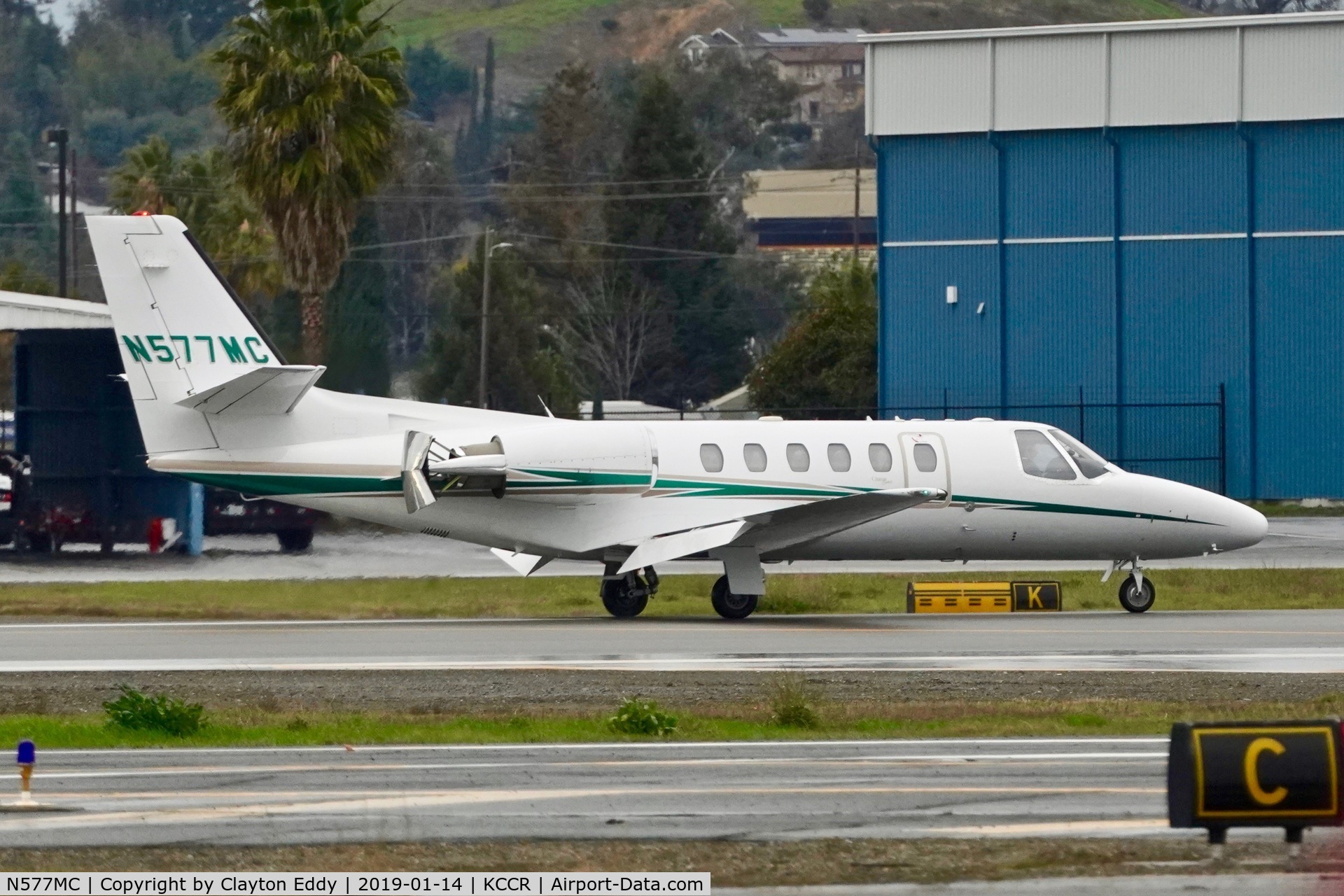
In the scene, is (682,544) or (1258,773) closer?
(1258,773)

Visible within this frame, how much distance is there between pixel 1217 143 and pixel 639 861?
39.4m

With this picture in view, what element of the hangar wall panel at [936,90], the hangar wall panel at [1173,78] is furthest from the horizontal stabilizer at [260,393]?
the hangar wall panel at [1173,78]

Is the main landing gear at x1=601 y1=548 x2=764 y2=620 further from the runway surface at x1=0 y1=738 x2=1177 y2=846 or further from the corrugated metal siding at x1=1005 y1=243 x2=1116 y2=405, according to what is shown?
the corrugated metal siding at x1=1005 y1=243 x2=1116 y2=405

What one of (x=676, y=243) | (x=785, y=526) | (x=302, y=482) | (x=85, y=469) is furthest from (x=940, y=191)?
(x=676, y=243)

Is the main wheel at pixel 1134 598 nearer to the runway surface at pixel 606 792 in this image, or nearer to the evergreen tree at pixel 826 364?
the runway surface at pixel 606 792

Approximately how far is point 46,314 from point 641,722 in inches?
914

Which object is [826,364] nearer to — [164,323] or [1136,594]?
[1136,594]

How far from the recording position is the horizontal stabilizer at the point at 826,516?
80.3 feet

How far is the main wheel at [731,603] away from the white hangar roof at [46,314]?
14.5 m

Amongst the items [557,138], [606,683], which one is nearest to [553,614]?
[606,683]

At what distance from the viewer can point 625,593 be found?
26266 millimetres

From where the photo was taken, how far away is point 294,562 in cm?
3359

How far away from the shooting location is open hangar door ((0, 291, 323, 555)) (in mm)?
38000

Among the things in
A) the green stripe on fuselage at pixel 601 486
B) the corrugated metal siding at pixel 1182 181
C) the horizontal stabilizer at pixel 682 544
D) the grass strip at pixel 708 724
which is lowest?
the grass strip at pixel 708 724
